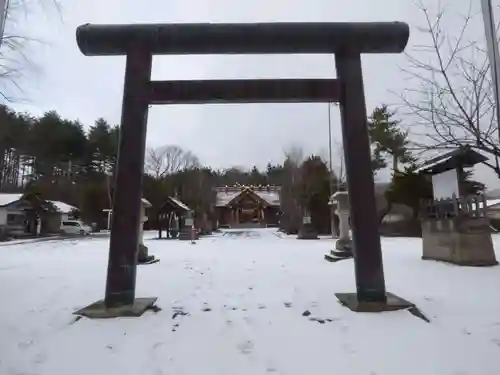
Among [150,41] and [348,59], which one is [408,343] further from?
[150,41]

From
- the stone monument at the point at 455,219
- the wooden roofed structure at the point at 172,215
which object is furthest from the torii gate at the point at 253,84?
the wooden roofed structure at the point at 172,215

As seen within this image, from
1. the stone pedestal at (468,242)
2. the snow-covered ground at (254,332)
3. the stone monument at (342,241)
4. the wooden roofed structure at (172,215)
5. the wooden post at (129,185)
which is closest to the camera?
the snow-covered ground at (254,332)

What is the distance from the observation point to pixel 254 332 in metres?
4.56

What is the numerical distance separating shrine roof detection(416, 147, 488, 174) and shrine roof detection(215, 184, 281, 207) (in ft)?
112

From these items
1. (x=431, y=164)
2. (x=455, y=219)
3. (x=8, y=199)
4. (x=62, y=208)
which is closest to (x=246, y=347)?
(x=455, y=219)

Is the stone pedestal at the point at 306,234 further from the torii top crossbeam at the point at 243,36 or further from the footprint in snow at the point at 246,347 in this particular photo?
the footprint in snow at the point at 246,347

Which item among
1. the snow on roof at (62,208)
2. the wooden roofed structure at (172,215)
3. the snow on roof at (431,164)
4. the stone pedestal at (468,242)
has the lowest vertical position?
the stone pedestal at (468,242)

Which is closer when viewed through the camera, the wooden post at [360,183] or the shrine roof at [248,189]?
the wooden post at [360,183]

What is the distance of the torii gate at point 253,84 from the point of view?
5.55 metres

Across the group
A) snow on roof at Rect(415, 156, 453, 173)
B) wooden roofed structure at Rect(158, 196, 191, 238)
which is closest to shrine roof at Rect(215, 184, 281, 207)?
wooden roofed structure at Rect(158, 196, 191, 238)

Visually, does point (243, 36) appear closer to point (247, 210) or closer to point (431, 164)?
point (431, 164)

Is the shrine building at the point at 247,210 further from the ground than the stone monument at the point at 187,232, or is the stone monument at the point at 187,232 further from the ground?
the shrine building at the point at 247,210

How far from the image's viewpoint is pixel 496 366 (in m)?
3.50

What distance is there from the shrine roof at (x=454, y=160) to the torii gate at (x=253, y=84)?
5319mm
